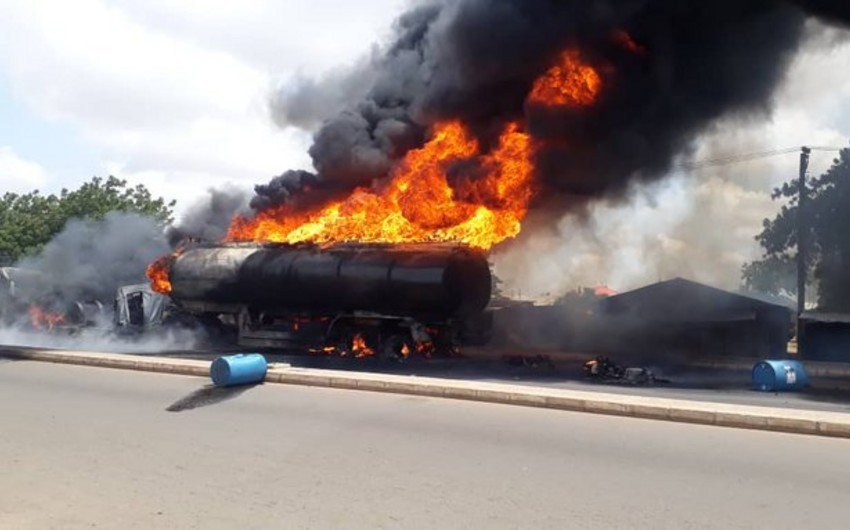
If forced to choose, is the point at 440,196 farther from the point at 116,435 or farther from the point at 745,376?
the point at 116,435

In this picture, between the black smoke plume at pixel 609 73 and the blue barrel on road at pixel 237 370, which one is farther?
the black smoke plume at pixel 609 73

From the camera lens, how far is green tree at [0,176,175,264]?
131 ft

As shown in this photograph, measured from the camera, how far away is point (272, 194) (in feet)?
71.1

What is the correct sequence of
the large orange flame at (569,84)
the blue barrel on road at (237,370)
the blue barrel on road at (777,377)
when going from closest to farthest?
the blue barrel on road at (237,370) < the blue barrel on road at (777,377) < the large orange flame at (569,84)

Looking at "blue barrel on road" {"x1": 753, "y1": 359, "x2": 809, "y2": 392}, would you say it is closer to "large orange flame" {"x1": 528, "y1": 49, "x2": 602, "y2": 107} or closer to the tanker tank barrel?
the tanker tank barrel

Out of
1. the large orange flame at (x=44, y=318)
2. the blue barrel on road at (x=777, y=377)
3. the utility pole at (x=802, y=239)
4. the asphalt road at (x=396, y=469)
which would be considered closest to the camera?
the asphalt road at (x=396, y=469)

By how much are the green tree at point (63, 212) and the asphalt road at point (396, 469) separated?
3316 cm

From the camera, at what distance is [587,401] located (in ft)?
28.2

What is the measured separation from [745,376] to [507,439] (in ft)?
29.0

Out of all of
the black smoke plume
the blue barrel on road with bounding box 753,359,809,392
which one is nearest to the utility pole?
the black smoke plume

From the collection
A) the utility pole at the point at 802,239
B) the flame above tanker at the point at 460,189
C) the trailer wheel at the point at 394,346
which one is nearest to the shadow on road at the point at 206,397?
the trailer wheel at the point at 394,346

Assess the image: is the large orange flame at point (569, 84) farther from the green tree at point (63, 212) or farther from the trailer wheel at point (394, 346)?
the green tree at point (63, 212)

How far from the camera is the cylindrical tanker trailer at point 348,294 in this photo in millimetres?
16156

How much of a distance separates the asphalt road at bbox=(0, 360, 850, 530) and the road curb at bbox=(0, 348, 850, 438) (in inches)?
8.0
